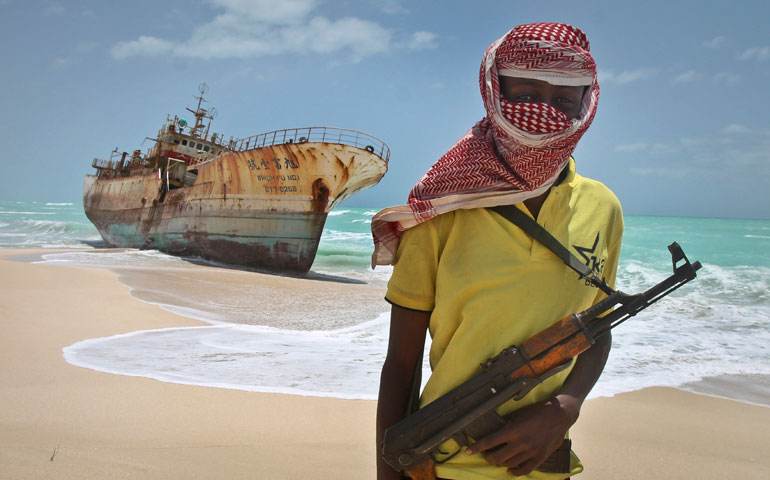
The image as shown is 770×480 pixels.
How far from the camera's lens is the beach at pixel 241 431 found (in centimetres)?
256

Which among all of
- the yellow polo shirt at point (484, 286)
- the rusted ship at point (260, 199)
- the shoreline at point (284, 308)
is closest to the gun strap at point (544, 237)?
the yellow polo shirt at point (484, 286)

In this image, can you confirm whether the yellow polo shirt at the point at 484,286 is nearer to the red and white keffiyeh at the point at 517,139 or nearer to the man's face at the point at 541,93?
the red and white keffiyeh at the point at 517,139

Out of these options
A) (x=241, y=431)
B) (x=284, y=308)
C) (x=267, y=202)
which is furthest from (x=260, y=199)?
(x=241, y=431)

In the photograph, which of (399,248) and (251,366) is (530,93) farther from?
(251,366)

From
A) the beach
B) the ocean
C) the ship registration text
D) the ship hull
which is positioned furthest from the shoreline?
the ship registration text

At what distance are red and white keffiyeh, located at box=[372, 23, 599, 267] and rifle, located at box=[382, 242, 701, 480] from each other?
0.30 m

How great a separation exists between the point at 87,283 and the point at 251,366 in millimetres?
5810

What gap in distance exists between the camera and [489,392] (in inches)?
39.0

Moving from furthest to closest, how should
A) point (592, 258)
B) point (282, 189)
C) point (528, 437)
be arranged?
point (282, 189) → point (592, 258) → point (528, 437)

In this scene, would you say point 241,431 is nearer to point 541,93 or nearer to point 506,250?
point 506,250

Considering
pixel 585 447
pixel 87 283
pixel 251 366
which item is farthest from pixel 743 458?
pixel 87 283

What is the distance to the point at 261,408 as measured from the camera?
3.41 metres

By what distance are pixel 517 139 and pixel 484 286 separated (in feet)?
1.07

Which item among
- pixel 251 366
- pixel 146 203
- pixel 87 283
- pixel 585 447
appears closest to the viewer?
pixel 585 447
